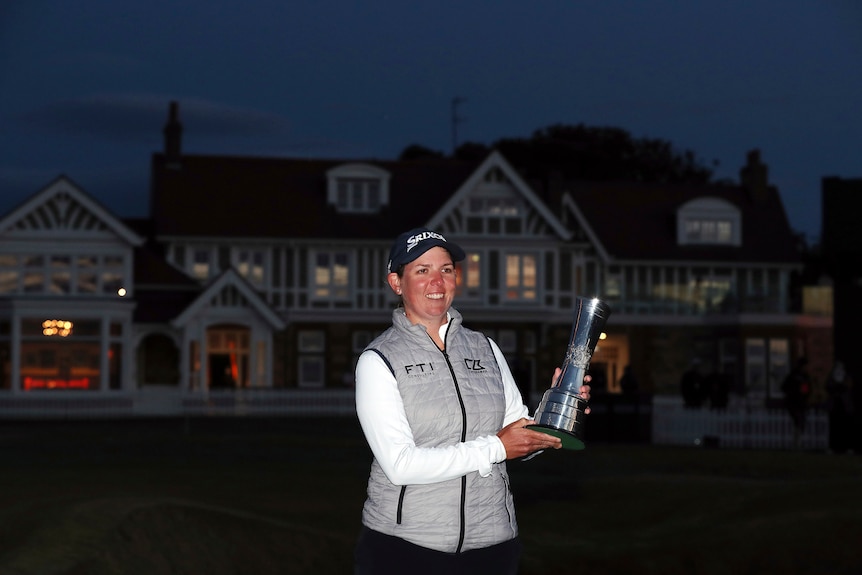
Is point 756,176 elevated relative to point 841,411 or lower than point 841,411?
elevated

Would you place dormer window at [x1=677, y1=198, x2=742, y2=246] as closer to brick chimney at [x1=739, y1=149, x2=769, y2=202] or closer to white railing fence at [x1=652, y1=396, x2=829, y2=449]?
brick chimney at [x1=739, y1=149, x2=769, y2=202]


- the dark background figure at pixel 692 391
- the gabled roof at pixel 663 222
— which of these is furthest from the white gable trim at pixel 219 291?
the dark background figure at pixel 692 391

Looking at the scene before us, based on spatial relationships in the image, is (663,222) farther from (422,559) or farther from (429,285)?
(422,559)

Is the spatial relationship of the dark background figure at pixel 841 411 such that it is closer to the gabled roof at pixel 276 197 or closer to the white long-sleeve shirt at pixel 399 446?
the white long-sleeve shirt at pixel 399 446

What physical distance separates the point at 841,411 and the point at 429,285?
22.6 m

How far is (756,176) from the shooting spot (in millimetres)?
57312

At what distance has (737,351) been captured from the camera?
53250 mm

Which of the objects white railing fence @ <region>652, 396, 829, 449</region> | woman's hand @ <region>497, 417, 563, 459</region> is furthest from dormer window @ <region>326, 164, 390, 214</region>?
woman's hand @ <region>497, 417, 563, 459</region>

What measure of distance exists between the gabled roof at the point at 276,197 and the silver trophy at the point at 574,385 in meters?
45.0

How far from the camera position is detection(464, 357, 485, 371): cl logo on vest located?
489 centimetres

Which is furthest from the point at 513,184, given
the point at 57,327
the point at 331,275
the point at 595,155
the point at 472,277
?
the point at 595,155

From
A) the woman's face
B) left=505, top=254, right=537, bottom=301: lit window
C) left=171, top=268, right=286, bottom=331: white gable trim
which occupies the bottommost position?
the woman's face

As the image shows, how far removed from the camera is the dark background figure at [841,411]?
84.6 ft

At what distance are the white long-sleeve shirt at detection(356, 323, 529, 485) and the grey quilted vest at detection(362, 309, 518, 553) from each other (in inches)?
1.9
